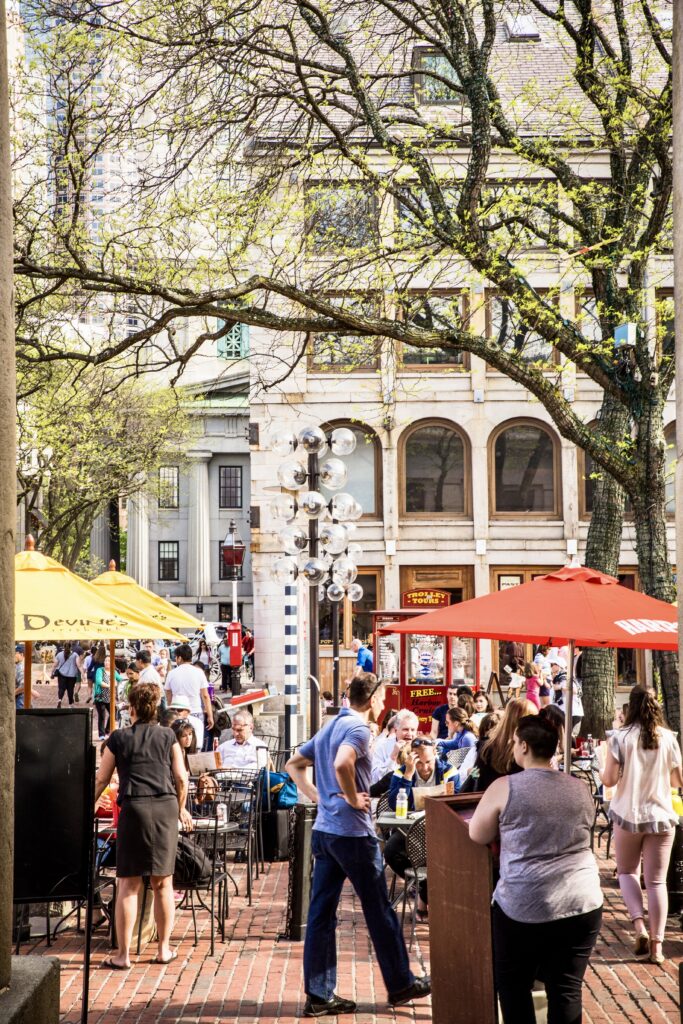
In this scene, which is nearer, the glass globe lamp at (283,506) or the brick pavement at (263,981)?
the brick pavement at (263,981)

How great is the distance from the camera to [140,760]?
821cm

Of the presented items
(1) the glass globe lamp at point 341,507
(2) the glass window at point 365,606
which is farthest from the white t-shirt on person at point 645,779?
(2) the glass window at point 365,606

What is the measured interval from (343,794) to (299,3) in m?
9.34

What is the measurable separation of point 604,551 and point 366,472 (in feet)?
54.3

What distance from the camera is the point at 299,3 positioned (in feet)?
42.6

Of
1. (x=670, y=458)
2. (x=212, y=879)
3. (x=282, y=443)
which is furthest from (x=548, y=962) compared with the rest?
(x=670, y=458)

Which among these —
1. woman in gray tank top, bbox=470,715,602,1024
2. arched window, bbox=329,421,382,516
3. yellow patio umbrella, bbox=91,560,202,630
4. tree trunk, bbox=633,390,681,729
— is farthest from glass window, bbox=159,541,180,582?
woman in gray tank top, bbox=470,715,602,1024

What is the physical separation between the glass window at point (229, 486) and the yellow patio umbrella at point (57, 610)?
53679 mm

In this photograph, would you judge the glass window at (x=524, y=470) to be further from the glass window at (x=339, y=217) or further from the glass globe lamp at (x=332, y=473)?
the glass globe lamp at (x=332, y=473)

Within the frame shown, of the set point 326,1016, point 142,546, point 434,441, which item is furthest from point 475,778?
point 142,546

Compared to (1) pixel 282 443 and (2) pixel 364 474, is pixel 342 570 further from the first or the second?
(2) pixel 364 474

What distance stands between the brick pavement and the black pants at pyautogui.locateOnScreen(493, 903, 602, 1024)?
1.88 meters

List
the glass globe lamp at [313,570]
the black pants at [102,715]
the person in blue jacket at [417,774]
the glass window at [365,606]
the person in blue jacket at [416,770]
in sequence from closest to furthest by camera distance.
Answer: the person in blue jacket at [417,774] → the person in blue jacket at [416,770] → the glass globe lamp at [313,570] → the black pants at [102,715] → the glass window at [365,606]

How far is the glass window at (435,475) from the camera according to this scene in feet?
112
